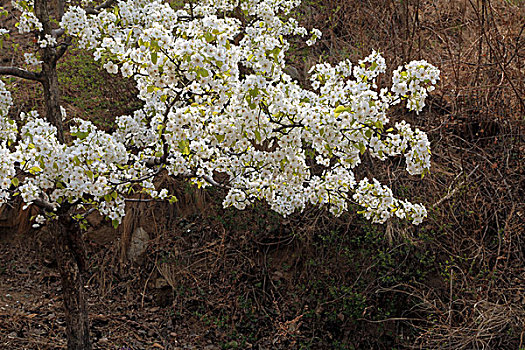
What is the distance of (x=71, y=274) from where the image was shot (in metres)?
3.15

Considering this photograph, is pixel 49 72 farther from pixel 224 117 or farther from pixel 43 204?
pixel 224 117

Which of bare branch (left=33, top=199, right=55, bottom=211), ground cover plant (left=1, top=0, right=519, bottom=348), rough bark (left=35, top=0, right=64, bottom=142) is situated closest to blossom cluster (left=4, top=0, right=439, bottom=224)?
bare branch (left=33, top=199, right=55, bottom=211)

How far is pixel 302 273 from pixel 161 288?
4.23 ft

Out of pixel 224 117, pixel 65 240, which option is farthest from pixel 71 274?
pixel 224 117

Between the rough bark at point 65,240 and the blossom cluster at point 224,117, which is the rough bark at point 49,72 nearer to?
the rough bark at point 65,240

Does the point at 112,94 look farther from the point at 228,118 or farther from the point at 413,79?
the point at 413,79

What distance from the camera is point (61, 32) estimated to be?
3.02m

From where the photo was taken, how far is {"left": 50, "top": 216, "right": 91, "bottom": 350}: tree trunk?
3129 millimetres

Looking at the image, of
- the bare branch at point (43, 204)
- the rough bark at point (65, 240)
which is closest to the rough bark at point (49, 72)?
the rough bark at point (65, 240)

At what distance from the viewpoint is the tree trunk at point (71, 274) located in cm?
313

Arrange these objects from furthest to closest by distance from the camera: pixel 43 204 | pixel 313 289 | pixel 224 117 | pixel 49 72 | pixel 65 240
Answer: pixel 313 289 < pixel 65 240 < pixel 49 72 < pixel 43 204 < pixel 224 117

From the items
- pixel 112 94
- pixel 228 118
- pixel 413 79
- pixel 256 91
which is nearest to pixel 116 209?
pixel 228 118

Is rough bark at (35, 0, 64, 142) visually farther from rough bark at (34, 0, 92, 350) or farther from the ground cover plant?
the ground cover plant

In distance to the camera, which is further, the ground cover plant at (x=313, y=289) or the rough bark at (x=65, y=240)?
the ground cover plant at (x=313, y=289)
